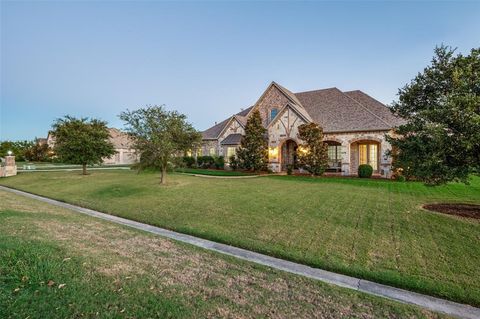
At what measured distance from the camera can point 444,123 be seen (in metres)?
7.08

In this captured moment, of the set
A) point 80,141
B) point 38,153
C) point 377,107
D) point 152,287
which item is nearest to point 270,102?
point 377,107

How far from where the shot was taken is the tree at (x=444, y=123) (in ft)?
21.8

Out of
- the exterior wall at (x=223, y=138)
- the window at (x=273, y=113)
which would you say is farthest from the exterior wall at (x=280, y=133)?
the exterior wall at (x=223, y=138)

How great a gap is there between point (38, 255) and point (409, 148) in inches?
401

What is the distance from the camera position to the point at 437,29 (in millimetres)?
18734

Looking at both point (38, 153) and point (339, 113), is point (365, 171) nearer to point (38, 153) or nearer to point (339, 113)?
point (339, 113)

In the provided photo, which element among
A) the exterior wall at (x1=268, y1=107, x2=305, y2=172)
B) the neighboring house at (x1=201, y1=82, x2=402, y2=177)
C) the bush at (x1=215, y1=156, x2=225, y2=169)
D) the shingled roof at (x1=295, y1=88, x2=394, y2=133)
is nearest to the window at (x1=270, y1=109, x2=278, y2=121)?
the neighboring house at (x1=201, y1=82, x2=402, y2=177)

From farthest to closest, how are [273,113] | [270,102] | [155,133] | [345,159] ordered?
[270,102]
[273,113]
[345,159]
[155,133]

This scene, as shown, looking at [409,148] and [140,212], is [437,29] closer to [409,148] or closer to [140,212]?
[409,148]

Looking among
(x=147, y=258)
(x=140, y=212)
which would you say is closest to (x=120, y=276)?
(x=147, y=258)

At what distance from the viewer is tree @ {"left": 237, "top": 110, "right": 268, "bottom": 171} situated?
22625mm

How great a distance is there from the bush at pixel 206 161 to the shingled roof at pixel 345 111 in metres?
11.1

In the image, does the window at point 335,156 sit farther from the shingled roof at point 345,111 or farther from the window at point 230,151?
the window at point 230,151

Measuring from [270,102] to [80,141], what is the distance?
18433 millimetres
